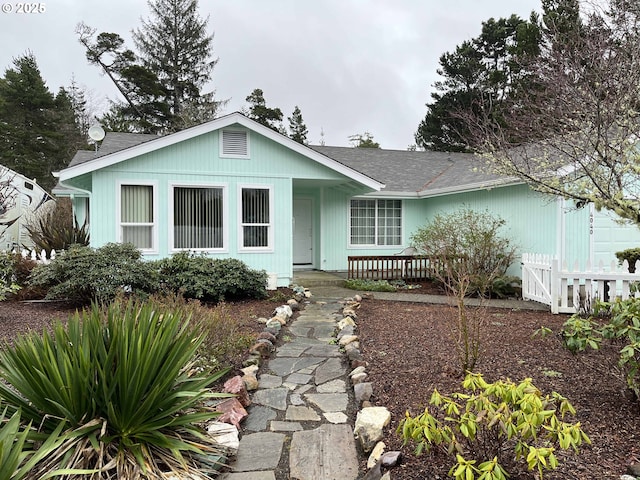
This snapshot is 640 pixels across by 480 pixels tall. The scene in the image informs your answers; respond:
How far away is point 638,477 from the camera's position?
257 centimetres

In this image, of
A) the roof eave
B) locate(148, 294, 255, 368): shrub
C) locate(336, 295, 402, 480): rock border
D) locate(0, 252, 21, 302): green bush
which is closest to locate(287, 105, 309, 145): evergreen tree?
the roof eave

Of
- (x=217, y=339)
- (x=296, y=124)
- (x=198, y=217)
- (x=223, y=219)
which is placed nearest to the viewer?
(x=217, y=339)

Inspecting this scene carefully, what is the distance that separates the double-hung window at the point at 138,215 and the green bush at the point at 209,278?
1.27m

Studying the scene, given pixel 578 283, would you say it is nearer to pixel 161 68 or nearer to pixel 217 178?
pixel 217 178

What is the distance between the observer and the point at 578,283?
813 centimetres

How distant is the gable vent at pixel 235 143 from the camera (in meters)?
10.4

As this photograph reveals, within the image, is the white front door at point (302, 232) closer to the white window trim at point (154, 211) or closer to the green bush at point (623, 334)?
the white window trim at point (154, 211)

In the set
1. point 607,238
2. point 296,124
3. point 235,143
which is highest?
point 296,124

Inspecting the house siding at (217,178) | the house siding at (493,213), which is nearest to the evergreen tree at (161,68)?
the house siding at (493,213)

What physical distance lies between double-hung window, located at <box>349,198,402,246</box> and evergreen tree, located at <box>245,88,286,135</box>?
19596 mm

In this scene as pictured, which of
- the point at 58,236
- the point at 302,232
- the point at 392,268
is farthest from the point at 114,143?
the point at 392,268

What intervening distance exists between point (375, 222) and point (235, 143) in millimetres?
5654

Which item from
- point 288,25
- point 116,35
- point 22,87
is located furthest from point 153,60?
point 288,25

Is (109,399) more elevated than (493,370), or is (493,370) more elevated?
(109,399)
